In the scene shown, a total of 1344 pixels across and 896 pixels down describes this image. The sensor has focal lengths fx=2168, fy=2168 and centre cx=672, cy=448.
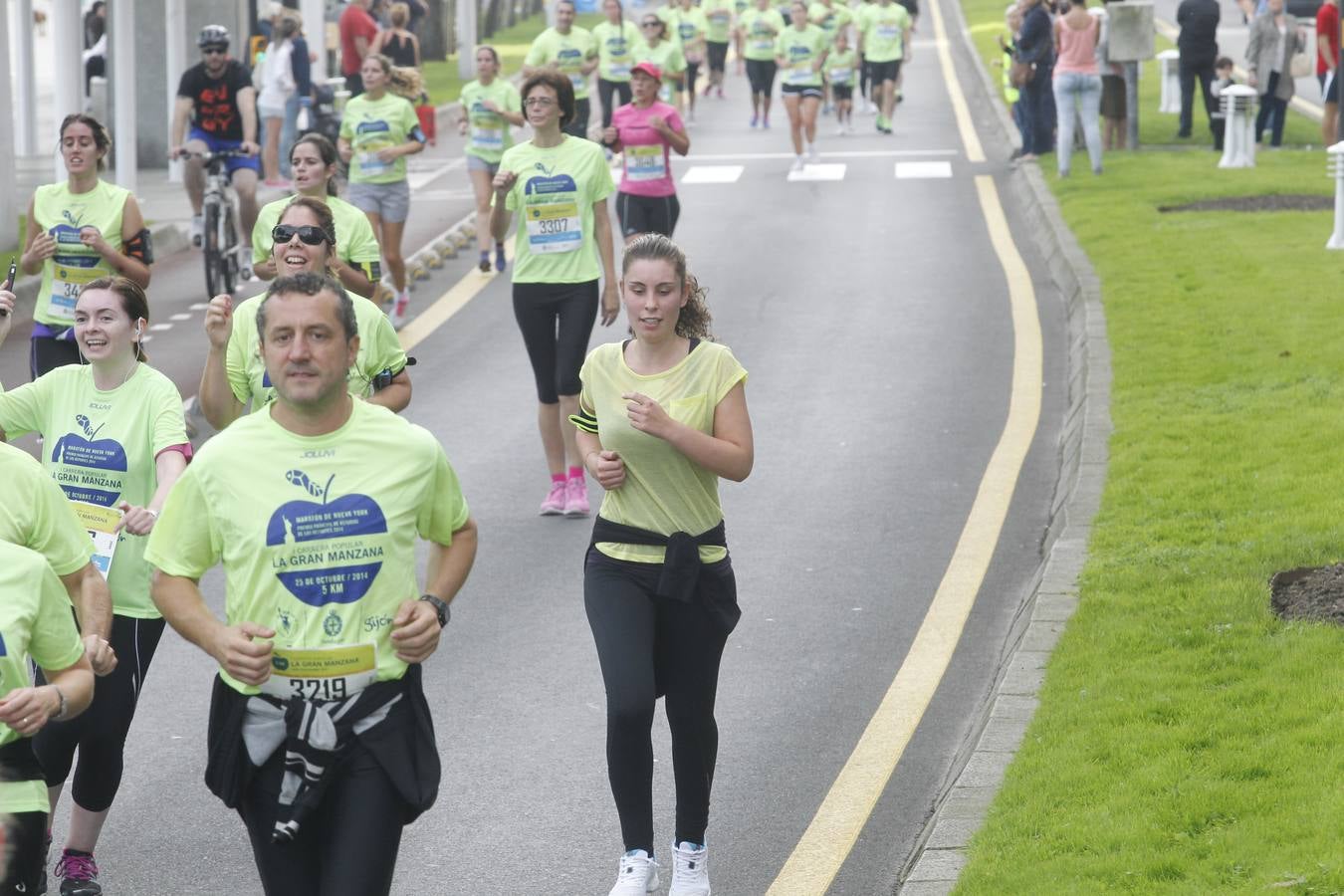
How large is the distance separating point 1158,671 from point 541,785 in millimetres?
2207

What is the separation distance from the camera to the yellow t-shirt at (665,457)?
6426 millimetres

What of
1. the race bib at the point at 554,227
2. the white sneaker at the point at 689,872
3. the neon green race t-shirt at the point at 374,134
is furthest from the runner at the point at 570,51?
the white sneaker at the point at 689,872

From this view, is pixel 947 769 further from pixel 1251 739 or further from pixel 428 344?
pixel 428 344

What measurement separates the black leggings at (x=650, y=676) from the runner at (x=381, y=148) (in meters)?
10.8

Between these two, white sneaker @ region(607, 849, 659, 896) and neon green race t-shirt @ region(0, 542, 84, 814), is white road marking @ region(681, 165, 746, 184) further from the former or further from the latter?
neon green race t-shirt @ region(0, 542, 84, 814)

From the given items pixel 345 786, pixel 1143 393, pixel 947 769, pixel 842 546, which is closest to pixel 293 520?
pixel 345 786

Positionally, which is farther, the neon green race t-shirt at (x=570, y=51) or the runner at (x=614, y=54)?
the runner at (x=614, y=54)

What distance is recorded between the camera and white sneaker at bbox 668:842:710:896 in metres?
6.40

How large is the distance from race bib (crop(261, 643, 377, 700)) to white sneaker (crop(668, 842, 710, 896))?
6.30 feet

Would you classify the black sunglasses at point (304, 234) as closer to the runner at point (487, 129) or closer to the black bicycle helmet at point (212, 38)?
the black bicycle helmet at point (212, 38)

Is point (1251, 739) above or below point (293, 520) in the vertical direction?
below

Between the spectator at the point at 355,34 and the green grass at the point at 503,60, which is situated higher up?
the spectator at the point at 355,34

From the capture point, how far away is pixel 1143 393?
42.9 feet

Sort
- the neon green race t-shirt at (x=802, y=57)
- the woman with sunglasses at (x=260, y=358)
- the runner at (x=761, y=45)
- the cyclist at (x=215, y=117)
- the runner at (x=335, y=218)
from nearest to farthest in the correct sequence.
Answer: the woman with sunglasses at (x=260, y=358) → the runner at (x=335, y=218) → the cyclist at (x=215, y=117) → the neon green race t-shirt at (x=802, y=57) → the runner at (x=761, y=45)
